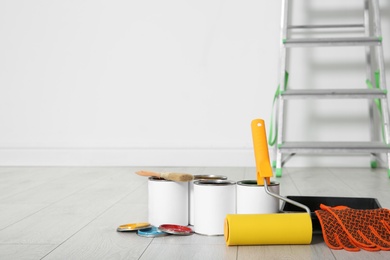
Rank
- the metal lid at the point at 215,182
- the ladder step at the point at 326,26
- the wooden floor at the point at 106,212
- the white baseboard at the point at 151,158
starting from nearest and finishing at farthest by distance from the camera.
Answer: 1. the wooden floor at the point at 106,212
2. the metal lid at the point at 215,182
3. the ladder step at the point at 326,26
4. the white baseboard at the point at 151,158

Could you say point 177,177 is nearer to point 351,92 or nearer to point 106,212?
point 106,212

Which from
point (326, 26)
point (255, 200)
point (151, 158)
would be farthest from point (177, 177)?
point (326, 26)

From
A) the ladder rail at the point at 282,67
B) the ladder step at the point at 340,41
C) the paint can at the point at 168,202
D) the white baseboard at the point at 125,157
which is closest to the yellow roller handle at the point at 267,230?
the paint can at the point at 168,202

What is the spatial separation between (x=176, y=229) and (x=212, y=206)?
11cm

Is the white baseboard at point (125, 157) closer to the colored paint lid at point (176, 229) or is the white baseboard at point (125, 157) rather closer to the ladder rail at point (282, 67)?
the ladder rail at point (282, 67)

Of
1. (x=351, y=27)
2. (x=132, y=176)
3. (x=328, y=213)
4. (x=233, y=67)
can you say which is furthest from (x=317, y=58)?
(x=328, y=213)

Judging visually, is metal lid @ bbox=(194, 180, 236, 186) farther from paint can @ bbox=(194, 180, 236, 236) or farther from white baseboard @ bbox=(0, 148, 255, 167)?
white baseboard @ bbox=(0, 148, 255, 167)

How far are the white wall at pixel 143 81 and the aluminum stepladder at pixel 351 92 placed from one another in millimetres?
90

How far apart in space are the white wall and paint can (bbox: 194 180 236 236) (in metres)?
1.90

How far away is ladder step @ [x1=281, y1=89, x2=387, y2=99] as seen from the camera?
301cm

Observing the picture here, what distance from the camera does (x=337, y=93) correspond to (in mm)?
3035

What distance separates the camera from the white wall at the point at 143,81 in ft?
11.4

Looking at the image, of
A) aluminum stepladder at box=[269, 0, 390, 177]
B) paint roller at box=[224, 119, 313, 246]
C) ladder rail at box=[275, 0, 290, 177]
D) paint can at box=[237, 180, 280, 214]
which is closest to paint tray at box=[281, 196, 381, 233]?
paint can at box=[237, 180, 280, 214]

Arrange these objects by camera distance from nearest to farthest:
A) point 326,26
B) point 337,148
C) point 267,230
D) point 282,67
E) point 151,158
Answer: point 267,230, point 337,148, point 282,67, point 326,26, point 151,158
